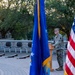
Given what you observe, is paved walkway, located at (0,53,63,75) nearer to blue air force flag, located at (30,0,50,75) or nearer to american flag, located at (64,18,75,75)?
blue air force flag, located at (30,0,50,75)

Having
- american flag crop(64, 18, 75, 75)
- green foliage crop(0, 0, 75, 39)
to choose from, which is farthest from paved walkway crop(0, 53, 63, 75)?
green foliage crop(0, 0, 75, 39)

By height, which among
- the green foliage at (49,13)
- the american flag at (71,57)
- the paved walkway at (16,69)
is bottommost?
the paved walkway at (16,69)

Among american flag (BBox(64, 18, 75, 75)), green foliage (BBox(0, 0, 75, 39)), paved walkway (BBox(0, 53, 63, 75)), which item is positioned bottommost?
paved walkway (BBox(0, 53, 63, 75))

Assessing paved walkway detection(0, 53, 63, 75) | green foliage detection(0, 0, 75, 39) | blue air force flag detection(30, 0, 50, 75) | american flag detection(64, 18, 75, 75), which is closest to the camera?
american flag detection(64, 18, 75, 75)

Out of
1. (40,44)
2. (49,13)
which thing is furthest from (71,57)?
(49,13)

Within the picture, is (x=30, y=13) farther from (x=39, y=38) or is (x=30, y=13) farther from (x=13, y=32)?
(x=39, y=38)

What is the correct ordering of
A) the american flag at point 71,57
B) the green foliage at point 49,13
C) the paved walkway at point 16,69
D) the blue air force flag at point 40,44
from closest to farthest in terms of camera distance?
1. the american flag at point 71,57
2. the blue air force flag at point 40,44
3. the paved walkway at point 16,69
4. the green foliage at point 49,13

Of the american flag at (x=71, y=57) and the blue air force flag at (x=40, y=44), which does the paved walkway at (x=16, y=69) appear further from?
the american flag at (x=71, y=57)

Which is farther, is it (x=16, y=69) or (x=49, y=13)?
(x=49, y=13)

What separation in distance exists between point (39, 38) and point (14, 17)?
706 inches

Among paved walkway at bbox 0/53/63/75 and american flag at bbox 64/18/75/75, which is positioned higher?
american flag at bbox 64/18/75/75

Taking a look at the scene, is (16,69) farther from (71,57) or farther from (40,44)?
(71,57)

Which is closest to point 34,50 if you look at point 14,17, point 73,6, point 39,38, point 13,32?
point 39,38

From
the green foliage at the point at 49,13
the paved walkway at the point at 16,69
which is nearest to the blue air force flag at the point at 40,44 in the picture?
the paved walkway at the point at 16,69
